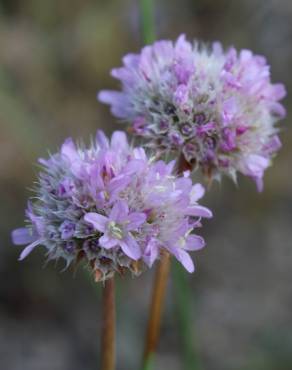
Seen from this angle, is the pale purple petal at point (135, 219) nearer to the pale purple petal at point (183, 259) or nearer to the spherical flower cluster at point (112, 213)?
the spherical flower cluster at point (112, 213)

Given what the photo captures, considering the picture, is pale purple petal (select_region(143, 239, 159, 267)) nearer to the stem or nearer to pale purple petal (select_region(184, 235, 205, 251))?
pale purple petal (select_region(184, 235, 205, 251))

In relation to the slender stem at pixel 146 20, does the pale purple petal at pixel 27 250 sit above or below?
below

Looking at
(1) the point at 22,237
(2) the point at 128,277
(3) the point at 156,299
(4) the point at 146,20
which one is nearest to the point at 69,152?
(1) the point at 22,237

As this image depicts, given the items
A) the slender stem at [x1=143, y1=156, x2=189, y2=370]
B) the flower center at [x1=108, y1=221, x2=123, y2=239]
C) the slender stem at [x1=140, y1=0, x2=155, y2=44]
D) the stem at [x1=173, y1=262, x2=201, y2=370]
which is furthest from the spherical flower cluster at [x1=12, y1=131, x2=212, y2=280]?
the slender stem at [x1=140, y1=0, x2=155, y2=44]

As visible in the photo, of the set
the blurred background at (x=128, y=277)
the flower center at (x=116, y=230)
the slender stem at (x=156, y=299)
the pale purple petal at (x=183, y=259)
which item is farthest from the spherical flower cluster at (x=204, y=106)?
the blurred background at (x=128, y=277)

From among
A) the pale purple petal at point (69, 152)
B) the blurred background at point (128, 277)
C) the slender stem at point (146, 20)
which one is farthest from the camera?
the blurred background at point (128, 277)

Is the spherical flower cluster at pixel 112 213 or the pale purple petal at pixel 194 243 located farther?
the pale purple petal at pixel 194 243

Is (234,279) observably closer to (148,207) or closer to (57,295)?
(57,295)
